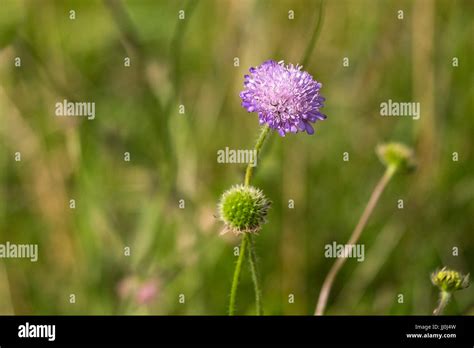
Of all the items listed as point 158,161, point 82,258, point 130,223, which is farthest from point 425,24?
point 82,258

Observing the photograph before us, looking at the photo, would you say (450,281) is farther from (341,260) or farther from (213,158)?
(213,158)

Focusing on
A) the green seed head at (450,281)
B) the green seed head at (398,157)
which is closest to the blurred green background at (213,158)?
the green seed head at (398,157)

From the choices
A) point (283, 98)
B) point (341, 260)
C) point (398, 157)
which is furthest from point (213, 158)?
point (283, 98)

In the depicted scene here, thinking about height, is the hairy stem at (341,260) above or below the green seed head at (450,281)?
above

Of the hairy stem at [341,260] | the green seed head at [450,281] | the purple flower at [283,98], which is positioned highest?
the purple flower at [283,98]

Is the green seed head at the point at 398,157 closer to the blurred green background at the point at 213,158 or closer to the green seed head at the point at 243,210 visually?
the blurred green background at the point at 213,158

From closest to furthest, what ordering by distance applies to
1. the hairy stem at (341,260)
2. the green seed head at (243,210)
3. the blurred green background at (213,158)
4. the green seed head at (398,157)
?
the green seed head at (243,210) < the hairy stem at (341,260) < the green seed head at (398,157) < the blurred green background at (213,158)
